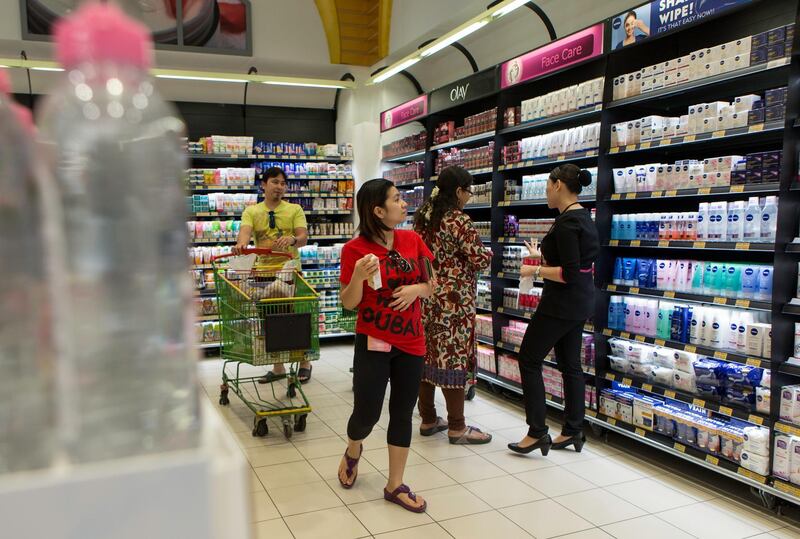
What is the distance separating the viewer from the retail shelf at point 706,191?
3.28m

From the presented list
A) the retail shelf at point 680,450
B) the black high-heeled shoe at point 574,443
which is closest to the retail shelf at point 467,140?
the retail shelf at point 680,450

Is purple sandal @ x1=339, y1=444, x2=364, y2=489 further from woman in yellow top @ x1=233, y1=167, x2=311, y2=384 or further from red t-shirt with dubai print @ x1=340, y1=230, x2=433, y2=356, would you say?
woman in yellow top @ x1=233, y1=167, x2=311, y2=384

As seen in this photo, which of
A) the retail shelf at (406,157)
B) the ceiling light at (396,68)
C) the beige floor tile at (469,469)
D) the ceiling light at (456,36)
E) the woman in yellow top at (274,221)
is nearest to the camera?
the beige floor tile at (469,469)

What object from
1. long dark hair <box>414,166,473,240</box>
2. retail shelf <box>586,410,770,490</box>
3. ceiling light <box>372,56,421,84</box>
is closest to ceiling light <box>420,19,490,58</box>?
ceiling light <box>372,56,421,84</box>

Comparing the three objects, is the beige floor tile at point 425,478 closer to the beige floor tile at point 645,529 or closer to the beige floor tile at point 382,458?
the beige floor tile at point 382,458

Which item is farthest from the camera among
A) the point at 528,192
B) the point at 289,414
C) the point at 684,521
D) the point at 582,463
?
the point at 528,192

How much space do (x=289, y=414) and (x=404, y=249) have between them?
198 centimetres

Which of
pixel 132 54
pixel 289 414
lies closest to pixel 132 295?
pixel 132 54

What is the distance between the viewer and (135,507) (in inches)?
21.5

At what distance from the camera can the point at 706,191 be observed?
12.0ft

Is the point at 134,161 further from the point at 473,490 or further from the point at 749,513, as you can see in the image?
the point at 749,513

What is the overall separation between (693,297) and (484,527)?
76.4 inches

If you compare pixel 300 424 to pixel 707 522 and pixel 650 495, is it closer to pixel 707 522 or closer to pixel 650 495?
pixel 650 495

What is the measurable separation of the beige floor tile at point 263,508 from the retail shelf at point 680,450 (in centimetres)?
240
